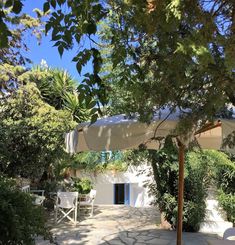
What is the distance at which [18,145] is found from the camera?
1055 centimetres

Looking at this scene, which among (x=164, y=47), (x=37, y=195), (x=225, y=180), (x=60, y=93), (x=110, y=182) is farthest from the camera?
Answer: (x=110, y=182)

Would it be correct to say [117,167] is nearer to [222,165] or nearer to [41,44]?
[222,165]

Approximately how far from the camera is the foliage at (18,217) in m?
4.04

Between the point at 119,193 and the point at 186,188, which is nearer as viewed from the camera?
the point at 186,188

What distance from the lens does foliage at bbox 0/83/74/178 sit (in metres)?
10.2

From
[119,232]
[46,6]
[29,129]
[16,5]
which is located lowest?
[119,232]

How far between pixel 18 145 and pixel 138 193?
6.06 m

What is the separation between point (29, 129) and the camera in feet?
34.0

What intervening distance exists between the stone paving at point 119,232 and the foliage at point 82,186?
1.50 m

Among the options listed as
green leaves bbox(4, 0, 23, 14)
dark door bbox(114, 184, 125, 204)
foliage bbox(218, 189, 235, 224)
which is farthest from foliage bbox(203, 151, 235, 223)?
green leaves bbox(4, 0, 23, 14)

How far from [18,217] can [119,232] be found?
18.7ft

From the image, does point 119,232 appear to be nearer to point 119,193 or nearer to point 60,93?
point 60,93

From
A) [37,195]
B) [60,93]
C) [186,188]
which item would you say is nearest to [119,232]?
[186,188]

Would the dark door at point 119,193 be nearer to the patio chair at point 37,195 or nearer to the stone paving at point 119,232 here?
the stone paving at point 119,232
